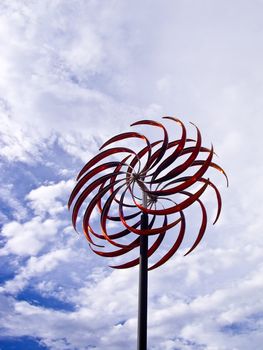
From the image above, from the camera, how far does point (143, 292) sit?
699 inches

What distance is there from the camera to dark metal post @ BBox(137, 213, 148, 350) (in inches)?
664

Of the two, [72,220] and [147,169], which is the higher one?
[147,169]

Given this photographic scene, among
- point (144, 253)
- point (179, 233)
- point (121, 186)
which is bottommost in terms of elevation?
point (144, 253)

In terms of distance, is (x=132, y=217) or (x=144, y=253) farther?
(x=132, y=217)

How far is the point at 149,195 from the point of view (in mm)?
19672

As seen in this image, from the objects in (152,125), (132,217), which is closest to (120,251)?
(132,217)

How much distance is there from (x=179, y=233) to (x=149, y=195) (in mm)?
2484

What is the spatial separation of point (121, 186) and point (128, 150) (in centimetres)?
175

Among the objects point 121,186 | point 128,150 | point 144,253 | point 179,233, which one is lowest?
point 144,253

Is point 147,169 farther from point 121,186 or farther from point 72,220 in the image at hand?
point 72,220

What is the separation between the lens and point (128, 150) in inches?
811

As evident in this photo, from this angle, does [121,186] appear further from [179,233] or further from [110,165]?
[179,233]

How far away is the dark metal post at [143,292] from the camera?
16859 mm

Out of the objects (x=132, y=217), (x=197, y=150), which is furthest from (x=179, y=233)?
(x=197, y=150)
